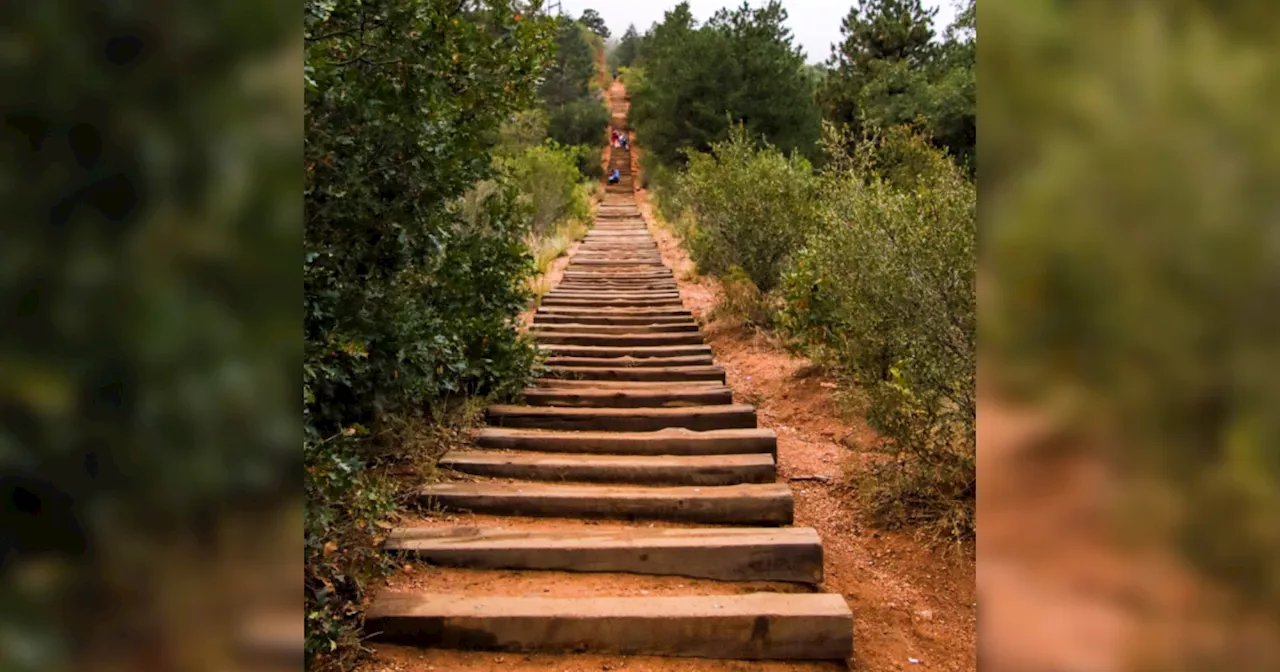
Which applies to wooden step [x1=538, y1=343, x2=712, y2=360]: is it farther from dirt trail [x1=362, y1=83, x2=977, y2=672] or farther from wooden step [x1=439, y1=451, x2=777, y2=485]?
wooden step [x1=439, y1=451, x2=777, y2=485]

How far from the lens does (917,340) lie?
431cm

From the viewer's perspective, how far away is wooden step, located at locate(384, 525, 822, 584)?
12.1ft

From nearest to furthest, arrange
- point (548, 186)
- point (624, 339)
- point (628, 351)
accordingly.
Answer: point (628, 351) < point (624, 339) < point (548, 186)

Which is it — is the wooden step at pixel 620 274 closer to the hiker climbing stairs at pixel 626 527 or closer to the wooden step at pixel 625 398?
the hiker climbing stairs at pixel 626 527

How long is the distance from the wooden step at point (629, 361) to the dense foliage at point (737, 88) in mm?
17715

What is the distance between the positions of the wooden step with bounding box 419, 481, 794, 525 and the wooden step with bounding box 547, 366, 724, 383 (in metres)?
2.51

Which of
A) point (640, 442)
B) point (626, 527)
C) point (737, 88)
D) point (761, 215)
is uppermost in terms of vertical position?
point (737, 88)

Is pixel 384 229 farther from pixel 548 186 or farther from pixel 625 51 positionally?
pixel 625 51
